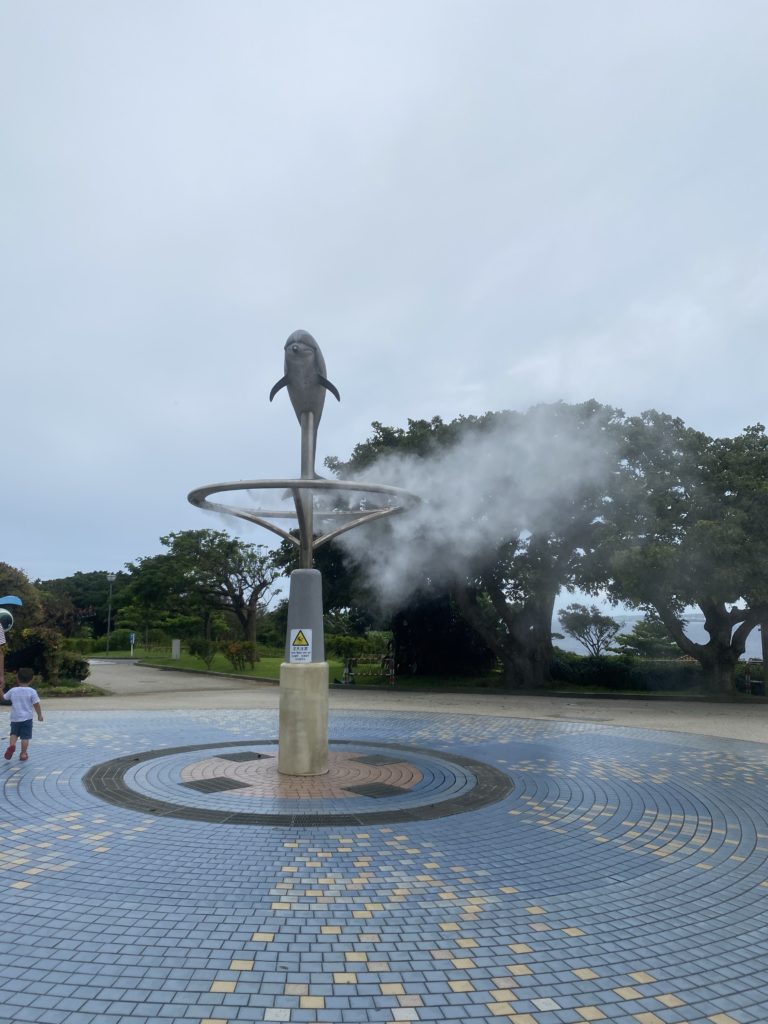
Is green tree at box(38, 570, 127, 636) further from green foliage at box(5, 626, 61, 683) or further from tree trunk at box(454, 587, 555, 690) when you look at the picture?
tree trunk at box(454, 587, 555, 690)

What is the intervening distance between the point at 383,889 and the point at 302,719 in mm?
3362

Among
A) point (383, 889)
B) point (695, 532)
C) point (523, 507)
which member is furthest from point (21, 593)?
point (383, 889)

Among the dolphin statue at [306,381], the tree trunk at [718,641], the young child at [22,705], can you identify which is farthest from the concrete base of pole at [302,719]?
the tree trunk at [718,641]

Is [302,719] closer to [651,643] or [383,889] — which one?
[383,889]

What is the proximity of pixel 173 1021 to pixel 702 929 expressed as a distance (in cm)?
301

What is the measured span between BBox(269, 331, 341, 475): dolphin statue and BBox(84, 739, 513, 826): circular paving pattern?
3.53m

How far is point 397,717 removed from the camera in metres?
14.5

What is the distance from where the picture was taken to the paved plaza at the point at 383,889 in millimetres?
3426

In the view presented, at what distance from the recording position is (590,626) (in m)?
32.2

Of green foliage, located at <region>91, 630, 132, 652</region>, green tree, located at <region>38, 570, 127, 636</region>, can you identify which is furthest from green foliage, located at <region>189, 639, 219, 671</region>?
green tree, located at <region>38, 570, 127, 636</region>

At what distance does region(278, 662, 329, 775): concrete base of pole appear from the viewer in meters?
8.03

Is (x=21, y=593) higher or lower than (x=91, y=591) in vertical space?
lower

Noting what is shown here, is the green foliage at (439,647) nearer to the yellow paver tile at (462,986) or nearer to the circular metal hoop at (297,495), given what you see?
the circular metal hoop at (297,495)

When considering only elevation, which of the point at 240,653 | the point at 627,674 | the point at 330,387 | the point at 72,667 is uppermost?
the point at 330,387
